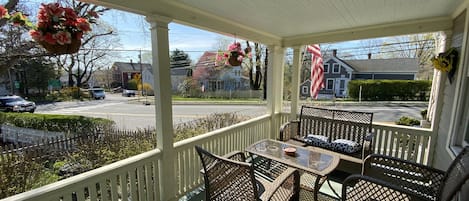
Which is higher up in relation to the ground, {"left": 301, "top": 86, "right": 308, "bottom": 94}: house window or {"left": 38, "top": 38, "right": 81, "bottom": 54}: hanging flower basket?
{"left": 38, "top": 38, "right": 81, "bottom": 54}: hanging flower basket

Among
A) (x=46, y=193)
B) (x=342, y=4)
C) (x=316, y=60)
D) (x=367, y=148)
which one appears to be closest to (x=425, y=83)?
(x=316, y=60)

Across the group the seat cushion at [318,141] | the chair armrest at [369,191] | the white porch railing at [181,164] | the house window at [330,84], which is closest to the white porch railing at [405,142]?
the white porch railing at [181,164]

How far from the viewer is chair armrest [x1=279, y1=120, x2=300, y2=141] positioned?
143 inches

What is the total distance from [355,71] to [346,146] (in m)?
17.9

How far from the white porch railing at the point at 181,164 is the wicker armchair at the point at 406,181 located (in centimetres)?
152

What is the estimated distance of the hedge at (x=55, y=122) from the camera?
2828mm

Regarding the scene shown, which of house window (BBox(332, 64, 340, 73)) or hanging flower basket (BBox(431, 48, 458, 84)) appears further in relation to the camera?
house window (BBox(332, 64, 340, 73))

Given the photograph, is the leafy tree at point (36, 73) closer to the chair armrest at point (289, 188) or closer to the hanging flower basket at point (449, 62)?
the chair armrest at point (289, 188)

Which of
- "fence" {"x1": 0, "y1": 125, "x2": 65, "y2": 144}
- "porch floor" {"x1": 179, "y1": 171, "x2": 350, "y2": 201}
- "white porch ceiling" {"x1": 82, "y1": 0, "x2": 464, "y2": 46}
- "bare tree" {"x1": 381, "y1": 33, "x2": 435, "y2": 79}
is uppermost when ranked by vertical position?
"bare tree" {"x1": 381, "y1": 33, "x2": 435, "y2": 79}

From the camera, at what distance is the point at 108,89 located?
16.2 ft

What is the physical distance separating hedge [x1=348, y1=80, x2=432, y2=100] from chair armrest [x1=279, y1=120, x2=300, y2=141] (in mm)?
13577

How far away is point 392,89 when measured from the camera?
14250 mm

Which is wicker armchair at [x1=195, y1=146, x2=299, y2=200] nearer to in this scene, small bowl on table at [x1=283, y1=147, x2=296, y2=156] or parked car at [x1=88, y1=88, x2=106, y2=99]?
small bowl on table at [x1=283, y1=147, x2=296, y2=156]

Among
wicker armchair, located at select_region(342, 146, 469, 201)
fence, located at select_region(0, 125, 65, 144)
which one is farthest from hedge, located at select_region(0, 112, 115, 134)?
wicker armchair, located at select_region(342, 146, 469, 201)
